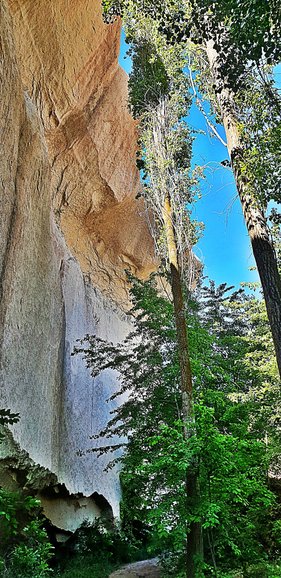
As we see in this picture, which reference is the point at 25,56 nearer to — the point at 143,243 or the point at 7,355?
the point at 7,355

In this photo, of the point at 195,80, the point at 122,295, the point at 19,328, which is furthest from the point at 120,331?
the point at 195,80

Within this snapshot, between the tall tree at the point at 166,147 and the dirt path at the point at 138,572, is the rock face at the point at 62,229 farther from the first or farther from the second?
the tall tree at the point at 166,147

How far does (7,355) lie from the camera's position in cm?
845

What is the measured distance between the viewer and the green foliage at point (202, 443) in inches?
239

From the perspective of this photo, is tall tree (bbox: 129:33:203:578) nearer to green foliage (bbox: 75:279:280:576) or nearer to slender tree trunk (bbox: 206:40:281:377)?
green foliage (bbox: 75:279:280:576)

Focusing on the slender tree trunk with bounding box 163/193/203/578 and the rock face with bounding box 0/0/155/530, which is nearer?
the slender tree trunk with bounding box 163/193/203/578

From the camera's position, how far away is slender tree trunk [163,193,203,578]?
249 inches

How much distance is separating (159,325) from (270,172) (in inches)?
187

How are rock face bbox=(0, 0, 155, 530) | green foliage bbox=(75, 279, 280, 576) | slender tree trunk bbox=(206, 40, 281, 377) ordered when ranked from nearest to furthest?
slender tree trunk bbox=(206, 40, 281, 377)
green foliage bbox=(75, 279, 280, 576)
rock face bbox=(0, 0, 155, 530)

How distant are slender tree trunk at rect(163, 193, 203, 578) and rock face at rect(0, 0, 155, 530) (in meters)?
3.25

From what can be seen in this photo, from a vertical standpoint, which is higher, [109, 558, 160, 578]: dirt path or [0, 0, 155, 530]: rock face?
[0, 0, 155, 530]: rock face

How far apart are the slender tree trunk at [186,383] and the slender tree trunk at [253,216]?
217 centimetres

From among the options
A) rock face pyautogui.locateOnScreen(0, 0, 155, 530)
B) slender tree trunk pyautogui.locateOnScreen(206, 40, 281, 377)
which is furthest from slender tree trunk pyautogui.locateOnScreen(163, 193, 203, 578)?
rock face pyautogui.locateOnScreen(0, 0, 155, 530)

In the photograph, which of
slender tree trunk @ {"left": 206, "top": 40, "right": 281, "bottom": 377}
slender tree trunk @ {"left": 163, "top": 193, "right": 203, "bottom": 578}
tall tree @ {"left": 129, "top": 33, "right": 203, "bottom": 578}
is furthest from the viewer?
tall tree @ {"left": 129, "top": 33, "right": 203, "bottom": 578}
